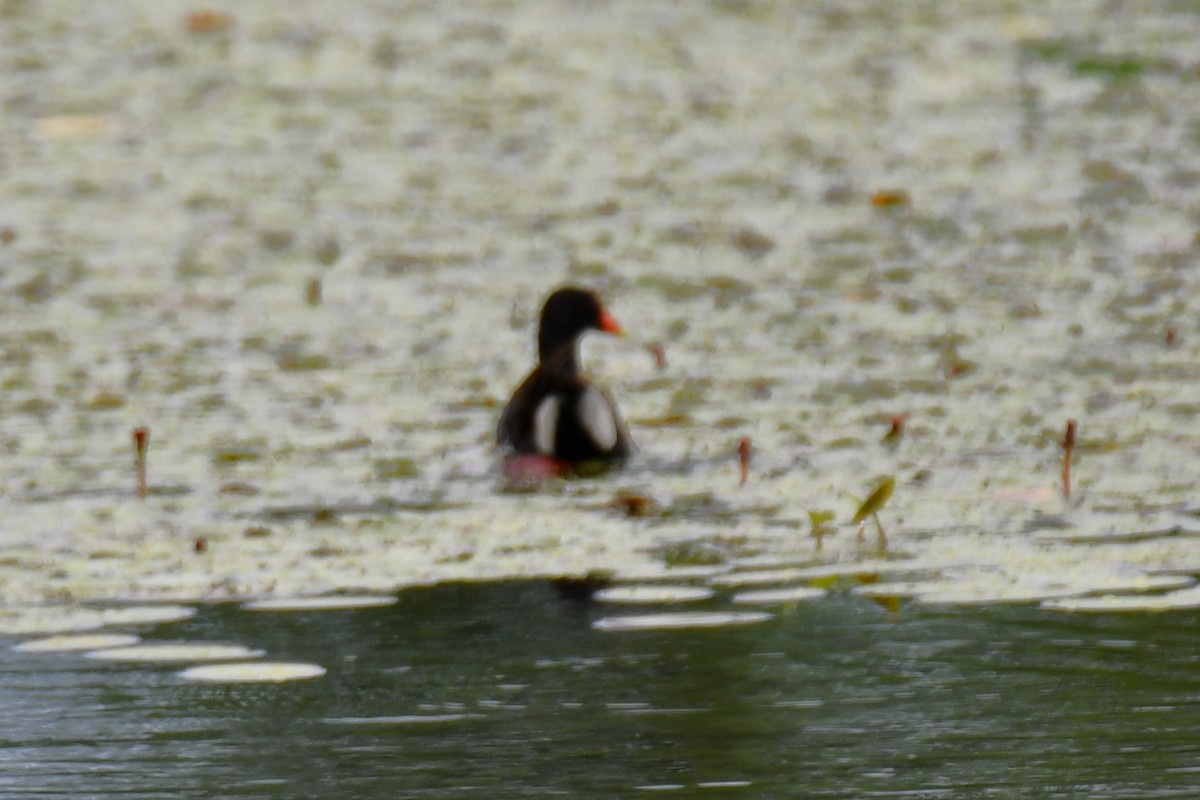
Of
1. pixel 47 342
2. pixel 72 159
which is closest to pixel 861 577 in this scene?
pixel 47 342

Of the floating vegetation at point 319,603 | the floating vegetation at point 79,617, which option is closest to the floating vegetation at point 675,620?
the floating vegetation at point 319,603

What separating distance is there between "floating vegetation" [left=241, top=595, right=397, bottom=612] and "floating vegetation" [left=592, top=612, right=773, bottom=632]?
0.48m

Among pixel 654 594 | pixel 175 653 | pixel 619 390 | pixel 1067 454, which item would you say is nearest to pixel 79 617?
pixel 175 653

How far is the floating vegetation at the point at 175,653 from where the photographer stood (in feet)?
15.8

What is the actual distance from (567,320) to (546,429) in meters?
0.75

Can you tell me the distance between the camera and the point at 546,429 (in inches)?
265

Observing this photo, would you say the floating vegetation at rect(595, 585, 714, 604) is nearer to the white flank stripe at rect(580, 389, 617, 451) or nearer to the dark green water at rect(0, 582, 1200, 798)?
the dark green water at rect(0, 582, 1200, 798)

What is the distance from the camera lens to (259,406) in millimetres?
7324

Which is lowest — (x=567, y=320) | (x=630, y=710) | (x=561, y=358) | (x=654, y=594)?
(x=630, y=710)

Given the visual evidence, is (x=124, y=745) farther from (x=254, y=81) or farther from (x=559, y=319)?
(x=254, y=81)

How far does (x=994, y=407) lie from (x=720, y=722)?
2.91m

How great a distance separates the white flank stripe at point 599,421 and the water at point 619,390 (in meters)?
0.14

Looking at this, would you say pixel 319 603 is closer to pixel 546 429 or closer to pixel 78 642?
pixel 78 642

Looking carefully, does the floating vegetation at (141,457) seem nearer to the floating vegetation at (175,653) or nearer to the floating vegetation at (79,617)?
the floating vegetation at (79,617)
